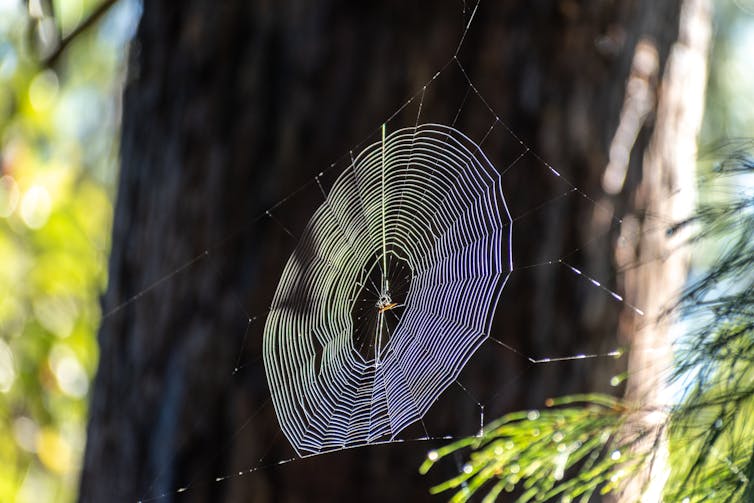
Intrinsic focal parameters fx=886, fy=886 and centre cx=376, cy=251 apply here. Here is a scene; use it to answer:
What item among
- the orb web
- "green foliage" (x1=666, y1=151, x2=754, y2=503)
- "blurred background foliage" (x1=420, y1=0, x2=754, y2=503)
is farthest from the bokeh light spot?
"green foliage" (x1=666, y1=151, x2=754, y2=503)

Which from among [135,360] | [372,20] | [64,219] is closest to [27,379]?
[64,219]

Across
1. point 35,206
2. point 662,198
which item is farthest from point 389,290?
point 35,206

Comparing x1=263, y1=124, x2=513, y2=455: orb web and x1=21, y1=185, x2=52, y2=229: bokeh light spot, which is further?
x1=21, y1=185, x2=52, y2=229: bokeh light spot

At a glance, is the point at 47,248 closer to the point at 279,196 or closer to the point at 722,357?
the point at 279,196

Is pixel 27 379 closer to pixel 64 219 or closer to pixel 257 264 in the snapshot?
pixel 64 219

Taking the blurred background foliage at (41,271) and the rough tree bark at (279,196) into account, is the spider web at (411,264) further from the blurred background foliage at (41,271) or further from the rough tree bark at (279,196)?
the blurred background foliage at (41,271)

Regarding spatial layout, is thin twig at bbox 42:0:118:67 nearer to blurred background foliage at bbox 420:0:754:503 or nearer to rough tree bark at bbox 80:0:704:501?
rough tree bark at bbox 80:0:704:501
